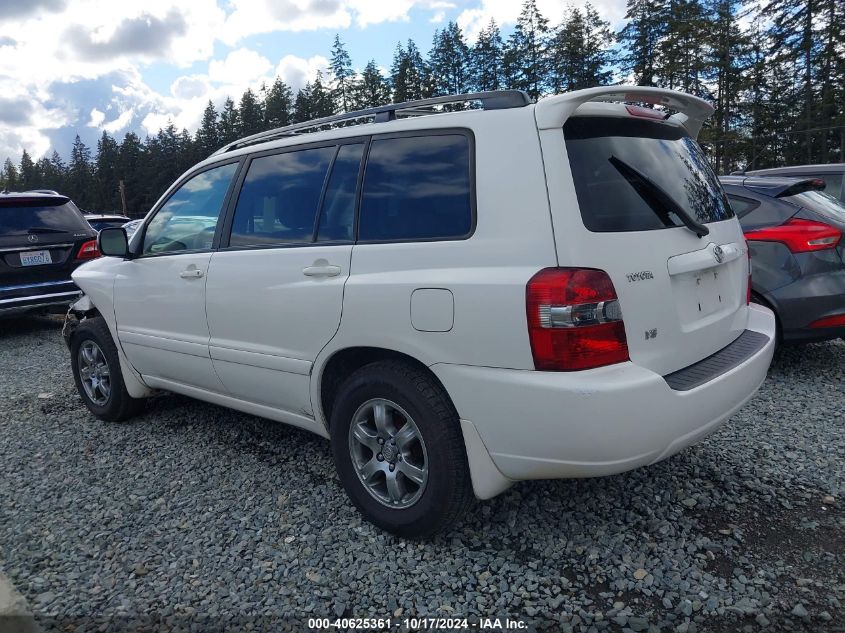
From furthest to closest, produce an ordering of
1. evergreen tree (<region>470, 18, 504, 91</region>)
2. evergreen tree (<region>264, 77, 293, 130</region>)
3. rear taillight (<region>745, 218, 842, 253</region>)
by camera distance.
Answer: evergreen tree (<region>264, 77, 293, 130</region>)
evergreen tree (<region>470, 18, 504, 91</region>)
rear taillight (<region>745, 218, 842, 253</region>)

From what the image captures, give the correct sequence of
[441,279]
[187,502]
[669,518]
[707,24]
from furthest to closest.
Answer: [707,24] → [187,502] → [669,518] → [441,279]

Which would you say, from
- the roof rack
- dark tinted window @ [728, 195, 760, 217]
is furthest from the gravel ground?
the roof rack

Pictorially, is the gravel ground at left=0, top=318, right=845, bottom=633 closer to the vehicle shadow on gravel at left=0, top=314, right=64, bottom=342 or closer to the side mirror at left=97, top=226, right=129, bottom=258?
the side mirror at left=97, top=226, right=129, bottom=258

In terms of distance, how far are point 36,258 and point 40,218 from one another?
1.79 ft

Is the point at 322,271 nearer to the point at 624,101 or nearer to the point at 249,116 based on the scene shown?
the point at 624,101

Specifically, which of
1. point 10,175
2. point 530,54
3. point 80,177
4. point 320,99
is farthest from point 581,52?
point 10,175

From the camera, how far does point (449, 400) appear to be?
260 cm

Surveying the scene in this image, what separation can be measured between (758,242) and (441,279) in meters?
3.51

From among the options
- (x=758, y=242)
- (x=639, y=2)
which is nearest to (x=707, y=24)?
(x=639, y=2)

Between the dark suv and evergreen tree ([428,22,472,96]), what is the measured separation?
52.3 m

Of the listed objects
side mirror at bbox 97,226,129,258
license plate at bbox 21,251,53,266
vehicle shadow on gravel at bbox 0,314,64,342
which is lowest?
vehicle shadow on gravel at bbox 0,314,64,342

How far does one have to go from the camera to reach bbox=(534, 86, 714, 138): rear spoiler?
244cm

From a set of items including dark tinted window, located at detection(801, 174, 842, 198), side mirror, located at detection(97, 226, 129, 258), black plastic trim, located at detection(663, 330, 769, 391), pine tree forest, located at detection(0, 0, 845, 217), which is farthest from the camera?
pine tree forest, located at detection(0, 0, 845, 217)

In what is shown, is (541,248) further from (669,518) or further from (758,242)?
(758,242)
